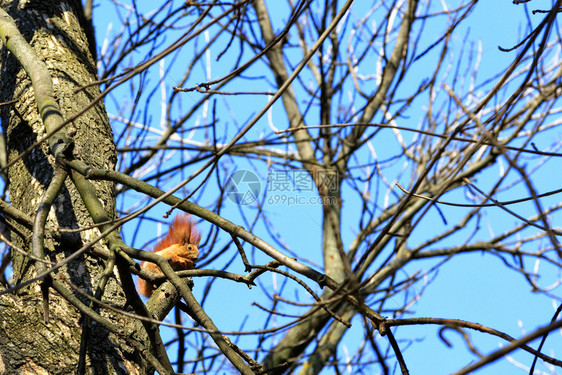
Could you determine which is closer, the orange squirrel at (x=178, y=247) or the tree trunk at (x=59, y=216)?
the tree trunk at (x=59, y=216)

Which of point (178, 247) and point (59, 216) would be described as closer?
point (59, 216)

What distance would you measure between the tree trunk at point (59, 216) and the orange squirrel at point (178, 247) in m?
0.49

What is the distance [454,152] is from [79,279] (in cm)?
411

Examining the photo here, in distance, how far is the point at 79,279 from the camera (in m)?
1.59

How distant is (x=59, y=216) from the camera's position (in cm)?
171

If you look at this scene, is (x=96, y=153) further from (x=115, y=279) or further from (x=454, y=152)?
(x=454, y=152)

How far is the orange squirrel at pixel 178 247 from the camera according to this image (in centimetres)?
224

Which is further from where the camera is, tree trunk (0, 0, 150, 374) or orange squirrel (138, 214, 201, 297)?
orange squirrel (138, 214, 201, 297)

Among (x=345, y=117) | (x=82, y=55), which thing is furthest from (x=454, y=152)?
(x=82, y=55)

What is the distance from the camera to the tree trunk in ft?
4.44

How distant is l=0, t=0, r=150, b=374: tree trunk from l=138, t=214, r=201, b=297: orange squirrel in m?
0.49

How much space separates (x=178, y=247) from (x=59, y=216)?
2.30 ft

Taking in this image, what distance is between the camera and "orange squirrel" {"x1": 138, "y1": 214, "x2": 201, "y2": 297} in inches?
88.4

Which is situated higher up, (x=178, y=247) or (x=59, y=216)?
(x=178, y=247)
